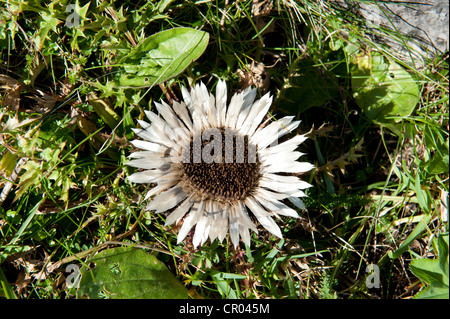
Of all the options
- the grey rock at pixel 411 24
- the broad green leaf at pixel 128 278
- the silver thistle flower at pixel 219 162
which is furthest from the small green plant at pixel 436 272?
the broad green leaf at pixel 128 278

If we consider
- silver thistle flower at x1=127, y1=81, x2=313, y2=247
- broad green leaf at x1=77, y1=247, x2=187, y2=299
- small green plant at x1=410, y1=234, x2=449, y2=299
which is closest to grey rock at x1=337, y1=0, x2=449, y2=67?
silver thistle flower at x1=127, y1=81, x2=313, y2=247

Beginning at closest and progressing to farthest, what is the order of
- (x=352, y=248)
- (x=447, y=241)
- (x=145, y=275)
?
(x=447, y=241), (x=145, y=275), (x=352, y=248)

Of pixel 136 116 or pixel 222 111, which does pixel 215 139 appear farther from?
pixel 136 116

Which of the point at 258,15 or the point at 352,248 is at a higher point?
the point at 258,15

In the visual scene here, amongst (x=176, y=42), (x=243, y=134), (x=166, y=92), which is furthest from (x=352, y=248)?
(x=176, y=42)

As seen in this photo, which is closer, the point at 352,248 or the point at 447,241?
the point at 447,241

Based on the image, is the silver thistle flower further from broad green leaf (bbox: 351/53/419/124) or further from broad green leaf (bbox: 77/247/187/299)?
broad green leaf (bbox: 351/53/419/124)
